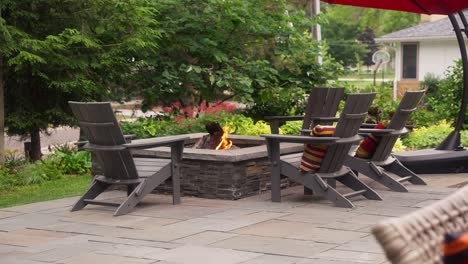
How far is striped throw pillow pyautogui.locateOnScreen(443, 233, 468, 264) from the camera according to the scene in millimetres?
1742

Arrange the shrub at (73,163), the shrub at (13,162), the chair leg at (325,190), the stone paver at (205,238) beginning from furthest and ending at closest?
the shrub at (13,162) → the shrub at (73,163) → the chair leg at (325,190) → the stone paver at (205,238)

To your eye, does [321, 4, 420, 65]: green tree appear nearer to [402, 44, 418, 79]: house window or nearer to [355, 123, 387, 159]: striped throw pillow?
[402, 44, 418, 79]: house window

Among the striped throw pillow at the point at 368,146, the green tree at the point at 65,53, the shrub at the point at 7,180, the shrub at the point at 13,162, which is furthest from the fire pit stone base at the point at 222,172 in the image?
the green tree at the point at 65,53

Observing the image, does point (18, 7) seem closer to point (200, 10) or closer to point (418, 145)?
point (200, 10)

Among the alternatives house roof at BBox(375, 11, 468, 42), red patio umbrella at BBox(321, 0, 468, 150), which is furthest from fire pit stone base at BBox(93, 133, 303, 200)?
house roof at BBox(375, 11, 468, 42)

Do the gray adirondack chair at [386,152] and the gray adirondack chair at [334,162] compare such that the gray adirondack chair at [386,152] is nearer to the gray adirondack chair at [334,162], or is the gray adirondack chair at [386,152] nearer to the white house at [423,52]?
the gray adirondack chair at [334,162]

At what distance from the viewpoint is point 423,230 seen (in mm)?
1849

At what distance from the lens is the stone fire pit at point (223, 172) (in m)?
8.69

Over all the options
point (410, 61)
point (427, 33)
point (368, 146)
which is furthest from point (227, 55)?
point (410, 61)

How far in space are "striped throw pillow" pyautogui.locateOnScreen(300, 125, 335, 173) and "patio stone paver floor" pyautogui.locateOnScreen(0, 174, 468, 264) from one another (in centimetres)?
38

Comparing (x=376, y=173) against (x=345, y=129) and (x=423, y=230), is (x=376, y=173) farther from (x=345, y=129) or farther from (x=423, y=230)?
(x=423, y=230)

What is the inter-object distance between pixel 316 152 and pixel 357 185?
2.22 ft

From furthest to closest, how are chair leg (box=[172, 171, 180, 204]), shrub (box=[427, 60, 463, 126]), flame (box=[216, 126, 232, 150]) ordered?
1. shrub (box=[427, 60, 463, 126])
2. flame (box=[216, 126, 232, 150])
3. chair leg (box=[172, 171, 180, 204])

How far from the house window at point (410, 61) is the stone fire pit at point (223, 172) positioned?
1067 inches
